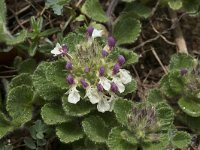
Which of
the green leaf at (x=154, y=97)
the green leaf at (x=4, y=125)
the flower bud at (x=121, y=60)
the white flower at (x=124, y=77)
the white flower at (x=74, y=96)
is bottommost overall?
the green leaf at (x=4, y=125)

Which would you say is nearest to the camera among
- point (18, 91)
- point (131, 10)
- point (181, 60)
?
point (18, 91)

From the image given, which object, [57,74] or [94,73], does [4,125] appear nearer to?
[57,74]

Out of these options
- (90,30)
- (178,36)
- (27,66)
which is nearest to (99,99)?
(90,30)

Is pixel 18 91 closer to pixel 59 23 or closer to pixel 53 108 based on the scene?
pixel 53 108

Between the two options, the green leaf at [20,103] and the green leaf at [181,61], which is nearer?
the green leaf at [20,103]

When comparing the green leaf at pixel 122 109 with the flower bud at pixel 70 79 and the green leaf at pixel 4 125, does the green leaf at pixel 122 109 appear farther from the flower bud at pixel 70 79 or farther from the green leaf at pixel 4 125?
the green leaf at pixel 4 125

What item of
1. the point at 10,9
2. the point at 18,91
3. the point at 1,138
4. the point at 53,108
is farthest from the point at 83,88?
the point at 10,9

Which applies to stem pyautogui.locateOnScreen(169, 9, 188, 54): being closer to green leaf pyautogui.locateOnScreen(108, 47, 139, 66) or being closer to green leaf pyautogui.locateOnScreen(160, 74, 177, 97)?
green leaf pyautogui.locateOnScreen(160, 74, 177, 97)

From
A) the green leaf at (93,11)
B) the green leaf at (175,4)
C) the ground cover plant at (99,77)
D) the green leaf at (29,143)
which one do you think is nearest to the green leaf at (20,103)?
the ground cover plant at (99,77)
